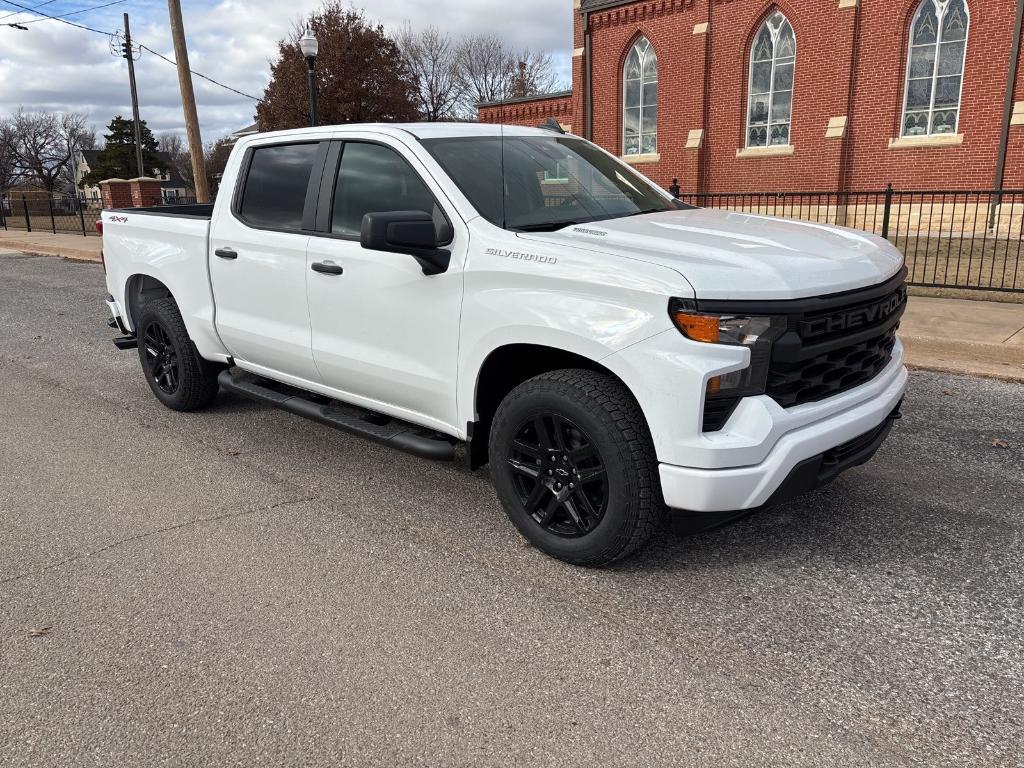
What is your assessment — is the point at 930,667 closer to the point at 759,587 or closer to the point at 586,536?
the point at 759,587

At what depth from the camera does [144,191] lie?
892 inches

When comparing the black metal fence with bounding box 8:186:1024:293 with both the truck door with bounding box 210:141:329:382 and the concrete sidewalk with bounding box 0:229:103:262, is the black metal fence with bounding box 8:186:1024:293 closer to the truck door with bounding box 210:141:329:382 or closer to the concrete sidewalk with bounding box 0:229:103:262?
the concrete sidewalk with bounding box 0:229:103:262

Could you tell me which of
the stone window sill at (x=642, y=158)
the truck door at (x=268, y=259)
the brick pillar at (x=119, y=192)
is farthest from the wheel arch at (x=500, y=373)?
the brick pillar at (x=119, y=192)

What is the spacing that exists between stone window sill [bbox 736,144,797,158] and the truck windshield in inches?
734

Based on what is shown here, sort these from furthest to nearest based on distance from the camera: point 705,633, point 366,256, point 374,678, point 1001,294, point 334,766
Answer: point 1001,294 → point 366,256 → point 705,633 → point 374,678 → point 334,766

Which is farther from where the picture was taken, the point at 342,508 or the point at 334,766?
the point at 342,508

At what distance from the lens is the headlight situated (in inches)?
117

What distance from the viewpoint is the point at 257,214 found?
4922 millimetres

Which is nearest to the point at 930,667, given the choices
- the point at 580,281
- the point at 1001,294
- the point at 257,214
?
the point at 580,281

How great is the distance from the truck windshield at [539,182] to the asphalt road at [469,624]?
5.07 feet

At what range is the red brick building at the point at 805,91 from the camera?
1862 cm

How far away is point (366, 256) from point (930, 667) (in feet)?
9.86

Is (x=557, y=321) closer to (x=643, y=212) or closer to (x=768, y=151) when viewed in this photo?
(x=643, y=212)

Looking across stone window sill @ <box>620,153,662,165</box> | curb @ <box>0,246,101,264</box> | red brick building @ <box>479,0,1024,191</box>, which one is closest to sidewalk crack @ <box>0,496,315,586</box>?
curb @ <box>0,246,101,264</box>
